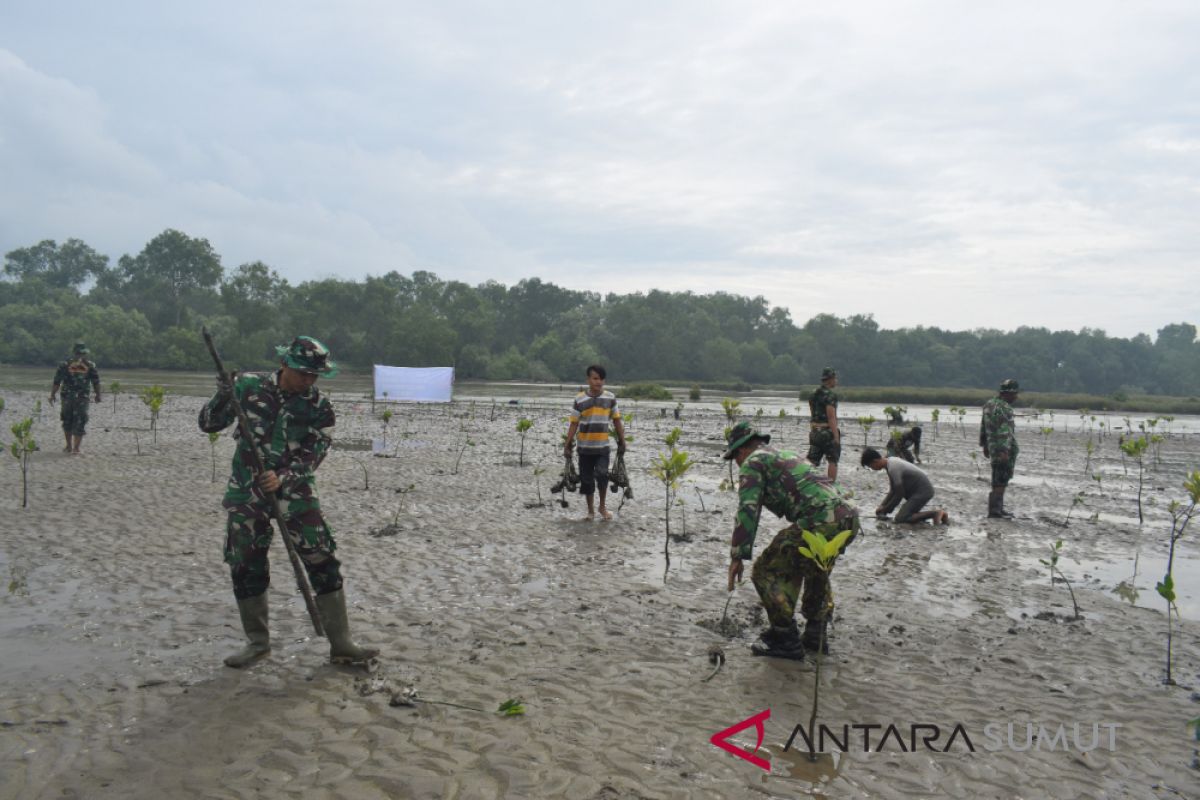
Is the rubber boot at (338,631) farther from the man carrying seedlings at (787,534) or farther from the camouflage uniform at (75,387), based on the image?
the camouflage uniform at (75,387)

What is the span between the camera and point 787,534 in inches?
213

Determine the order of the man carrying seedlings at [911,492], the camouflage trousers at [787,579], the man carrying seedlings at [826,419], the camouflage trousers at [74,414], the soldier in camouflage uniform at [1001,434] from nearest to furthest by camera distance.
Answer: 1. the camouflage trousers at [787,579]
2. the man carrying seedlings at [911,492]
3. the soldier in camouflage uniform at [1001,434]
4. the man carrying seedlings at [826,419]
5. the camouflage trousers at [74,414]

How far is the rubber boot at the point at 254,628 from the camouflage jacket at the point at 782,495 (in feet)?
10.6

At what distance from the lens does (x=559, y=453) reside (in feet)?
61.6

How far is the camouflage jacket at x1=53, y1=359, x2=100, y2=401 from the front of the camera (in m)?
13.6

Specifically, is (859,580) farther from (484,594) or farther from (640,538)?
(484,594)

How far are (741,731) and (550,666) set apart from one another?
1.43 meters

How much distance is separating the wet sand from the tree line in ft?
245

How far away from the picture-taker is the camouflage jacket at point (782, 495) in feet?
17.2

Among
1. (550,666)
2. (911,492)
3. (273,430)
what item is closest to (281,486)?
(273,430)

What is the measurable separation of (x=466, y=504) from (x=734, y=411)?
25.2 feet

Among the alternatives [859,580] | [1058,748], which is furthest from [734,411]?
[1058,748]

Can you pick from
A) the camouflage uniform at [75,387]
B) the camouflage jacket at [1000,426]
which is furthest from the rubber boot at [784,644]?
the camouflage uniform at [75,387]

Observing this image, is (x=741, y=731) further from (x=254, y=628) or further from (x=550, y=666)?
(x=254, y=628)
